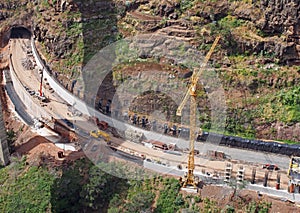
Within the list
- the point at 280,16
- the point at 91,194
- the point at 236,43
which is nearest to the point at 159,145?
the point at 91,194

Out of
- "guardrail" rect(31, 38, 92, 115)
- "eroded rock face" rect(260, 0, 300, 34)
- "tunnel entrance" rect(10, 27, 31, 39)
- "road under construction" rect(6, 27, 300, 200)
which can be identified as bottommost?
"road under construction" rect(6, 27, 300, 200)

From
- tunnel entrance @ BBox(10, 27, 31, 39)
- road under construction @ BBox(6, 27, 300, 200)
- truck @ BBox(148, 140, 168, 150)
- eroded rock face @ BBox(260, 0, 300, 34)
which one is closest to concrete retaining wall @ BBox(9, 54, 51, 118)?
road under construction @ BBox(6, 27, 300, 200)

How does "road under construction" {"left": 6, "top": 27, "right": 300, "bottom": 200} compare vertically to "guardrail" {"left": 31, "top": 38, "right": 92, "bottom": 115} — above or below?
below

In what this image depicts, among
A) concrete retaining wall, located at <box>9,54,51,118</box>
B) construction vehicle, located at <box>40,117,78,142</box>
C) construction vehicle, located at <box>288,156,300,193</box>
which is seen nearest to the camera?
construction vehicle, located at <box>288,156,300,193</box>

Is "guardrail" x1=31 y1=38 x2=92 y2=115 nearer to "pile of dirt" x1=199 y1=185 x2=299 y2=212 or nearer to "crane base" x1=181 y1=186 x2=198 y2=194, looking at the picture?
"crane base" x1=181 y1=186 x2=198 y2=194

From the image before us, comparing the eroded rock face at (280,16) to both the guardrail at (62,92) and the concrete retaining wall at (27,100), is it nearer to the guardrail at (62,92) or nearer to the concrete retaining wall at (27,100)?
the guardrail at (62,92)

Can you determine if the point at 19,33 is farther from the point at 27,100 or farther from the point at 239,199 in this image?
the point at 239,199

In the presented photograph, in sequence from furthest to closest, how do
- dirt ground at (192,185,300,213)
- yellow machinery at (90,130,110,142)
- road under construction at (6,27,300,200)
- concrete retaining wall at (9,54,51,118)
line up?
concrete retaining wall at (9,54,51,118), yellow machinery at (90,130,110,142), road under construction at (6,27,300,200), dirt ground at (192,185,300,213)
